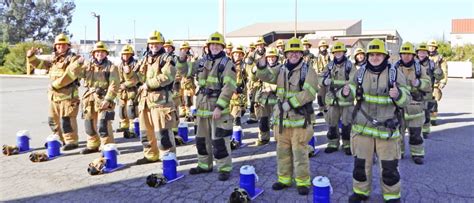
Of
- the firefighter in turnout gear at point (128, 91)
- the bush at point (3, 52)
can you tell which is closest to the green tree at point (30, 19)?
the bush at point (3, 52)

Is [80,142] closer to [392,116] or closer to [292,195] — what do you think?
[292,195]

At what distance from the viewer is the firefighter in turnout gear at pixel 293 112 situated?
5.21 m

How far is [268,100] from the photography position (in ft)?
25.0

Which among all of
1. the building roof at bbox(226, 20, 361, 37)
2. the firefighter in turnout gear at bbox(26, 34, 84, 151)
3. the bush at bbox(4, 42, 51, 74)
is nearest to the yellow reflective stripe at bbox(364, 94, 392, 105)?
the firefighter in turnout gear at bbox(26, 34, 84, 151)

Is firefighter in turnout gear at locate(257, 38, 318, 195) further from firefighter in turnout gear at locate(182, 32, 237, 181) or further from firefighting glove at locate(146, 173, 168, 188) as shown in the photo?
firefighting glove at locate(146, 173, 168, 188)

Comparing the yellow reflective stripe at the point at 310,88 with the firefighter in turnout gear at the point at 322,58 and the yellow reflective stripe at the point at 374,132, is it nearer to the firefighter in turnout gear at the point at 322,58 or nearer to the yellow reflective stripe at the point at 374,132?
the yellow reflective stripe at the point at 374,132

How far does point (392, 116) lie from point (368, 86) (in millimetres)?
432

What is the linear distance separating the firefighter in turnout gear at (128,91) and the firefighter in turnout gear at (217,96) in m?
2.36

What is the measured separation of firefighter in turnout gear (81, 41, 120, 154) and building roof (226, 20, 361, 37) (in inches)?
1917

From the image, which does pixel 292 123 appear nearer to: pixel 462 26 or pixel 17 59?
pixel 17 59

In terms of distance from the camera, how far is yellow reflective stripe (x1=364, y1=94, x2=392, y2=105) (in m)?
4.75

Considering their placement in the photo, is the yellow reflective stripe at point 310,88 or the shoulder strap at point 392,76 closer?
the shoulder strap at point 392,76

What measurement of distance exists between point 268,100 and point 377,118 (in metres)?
3.01

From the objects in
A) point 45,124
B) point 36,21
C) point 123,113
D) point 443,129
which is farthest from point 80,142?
point 36,21
